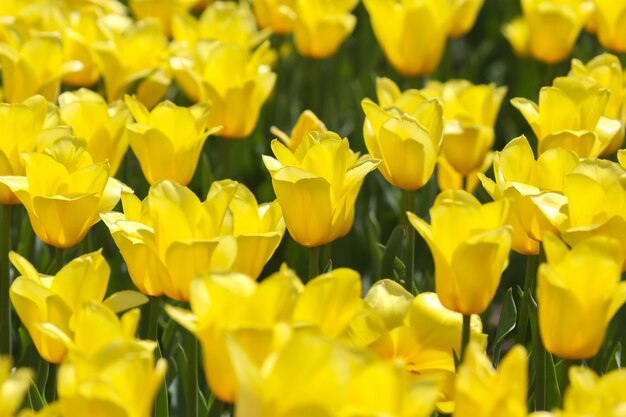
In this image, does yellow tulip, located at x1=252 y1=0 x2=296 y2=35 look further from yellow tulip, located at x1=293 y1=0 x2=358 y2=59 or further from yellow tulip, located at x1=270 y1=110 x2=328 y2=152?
yellow tulip, located at x1=270 y1=110 x2=328 y2=152

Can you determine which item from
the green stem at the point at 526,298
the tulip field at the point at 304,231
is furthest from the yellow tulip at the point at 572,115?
the green stem at the point at 526,298

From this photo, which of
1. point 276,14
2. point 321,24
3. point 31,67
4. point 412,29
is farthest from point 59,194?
point 276,14

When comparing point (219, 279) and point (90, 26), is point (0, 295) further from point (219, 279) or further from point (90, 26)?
point (90, 26)

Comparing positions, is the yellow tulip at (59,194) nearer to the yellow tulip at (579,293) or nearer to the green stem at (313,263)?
the green stem at (313,263)

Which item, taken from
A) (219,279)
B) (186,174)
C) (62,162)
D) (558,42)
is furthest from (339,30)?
(219,279)

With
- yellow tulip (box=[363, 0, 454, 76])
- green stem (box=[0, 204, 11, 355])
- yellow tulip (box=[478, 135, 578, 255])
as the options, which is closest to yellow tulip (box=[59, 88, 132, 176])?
green stem (box=[0, 204, 11, 355])

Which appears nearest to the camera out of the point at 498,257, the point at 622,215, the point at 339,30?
the point at 498,257

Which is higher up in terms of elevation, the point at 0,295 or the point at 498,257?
the point at 498,257

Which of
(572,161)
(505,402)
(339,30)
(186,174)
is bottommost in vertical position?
(339,30)
